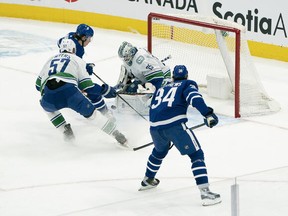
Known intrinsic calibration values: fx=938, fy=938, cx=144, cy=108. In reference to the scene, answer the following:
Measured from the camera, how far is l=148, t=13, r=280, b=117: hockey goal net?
771 centimetres

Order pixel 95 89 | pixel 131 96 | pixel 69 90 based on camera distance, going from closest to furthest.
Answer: pixel 69 90 < pixel 95 89 < pixel 131 96

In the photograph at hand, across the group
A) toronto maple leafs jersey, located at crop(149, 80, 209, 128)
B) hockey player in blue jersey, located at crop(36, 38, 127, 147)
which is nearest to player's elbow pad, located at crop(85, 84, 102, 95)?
hockey player in blue jersey, located at crop(36, 38, 127, 147)

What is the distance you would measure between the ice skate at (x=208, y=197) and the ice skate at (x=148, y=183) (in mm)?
1146

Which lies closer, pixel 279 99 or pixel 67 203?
pixel 67 203

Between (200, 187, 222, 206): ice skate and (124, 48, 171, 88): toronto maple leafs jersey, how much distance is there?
112 inches

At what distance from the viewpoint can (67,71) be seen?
6.88 m

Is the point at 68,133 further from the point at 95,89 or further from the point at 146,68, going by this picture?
the point at 146,68

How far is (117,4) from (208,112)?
5454mm

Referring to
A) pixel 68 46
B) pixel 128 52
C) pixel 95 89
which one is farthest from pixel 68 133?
pixel 128 52

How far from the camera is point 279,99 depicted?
26.9ft

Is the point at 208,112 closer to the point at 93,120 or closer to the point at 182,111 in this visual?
the point at 182,111

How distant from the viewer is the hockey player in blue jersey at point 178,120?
18.2ft

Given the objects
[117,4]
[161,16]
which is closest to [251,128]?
[161,16]

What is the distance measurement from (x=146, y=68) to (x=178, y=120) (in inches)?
74.6
